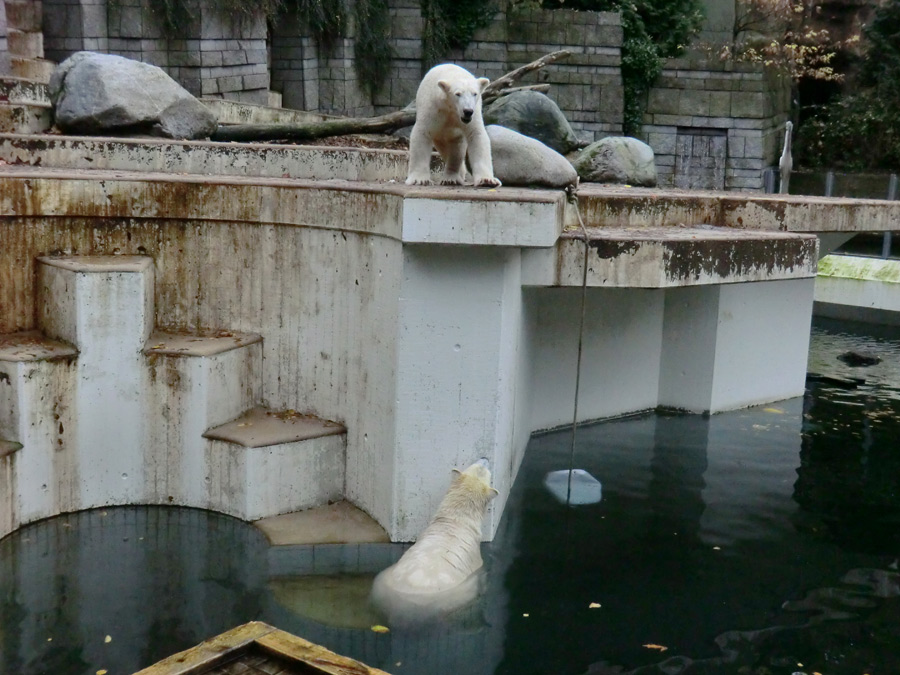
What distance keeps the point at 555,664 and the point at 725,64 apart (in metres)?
17.1

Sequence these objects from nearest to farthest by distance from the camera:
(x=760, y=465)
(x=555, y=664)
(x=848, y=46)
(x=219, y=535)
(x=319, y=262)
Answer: (x=555, y=664), (x=219, y=535), (x=319, y=262), (x=760, y=465), (x=848, y=46)

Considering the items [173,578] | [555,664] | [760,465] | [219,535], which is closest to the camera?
[555,664]

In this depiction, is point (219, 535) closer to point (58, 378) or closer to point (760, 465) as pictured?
point (58, 378)

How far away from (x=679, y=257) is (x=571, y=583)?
2.57 metres

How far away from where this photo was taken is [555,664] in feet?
16.3

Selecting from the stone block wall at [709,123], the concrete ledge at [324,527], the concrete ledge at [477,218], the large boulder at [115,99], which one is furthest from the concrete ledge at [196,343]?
the stone block wall at [709,123]

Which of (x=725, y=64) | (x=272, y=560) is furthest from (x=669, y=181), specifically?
(x=272, y=560)

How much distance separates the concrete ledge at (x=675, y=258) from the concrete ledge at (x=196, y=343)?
205 cm

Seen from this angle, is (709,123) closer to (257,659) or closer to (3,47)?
(3,47)

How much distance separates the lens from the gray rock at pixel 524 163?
746 cm

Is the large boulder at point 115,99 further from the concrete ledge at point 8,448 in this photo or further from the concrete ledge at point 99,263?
the concrete ledge at point 8,448

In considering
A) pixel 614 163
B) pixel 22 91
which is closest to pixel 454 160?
pixel 614 163

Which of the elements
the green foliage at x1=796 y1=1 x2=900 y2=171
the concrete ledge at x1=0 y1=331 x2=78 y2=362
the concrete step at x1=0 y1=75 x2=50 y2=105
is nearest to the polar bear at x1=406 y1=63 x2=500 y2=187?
the concrete ledge at x1=0 y1=331 x2=78 y2=362

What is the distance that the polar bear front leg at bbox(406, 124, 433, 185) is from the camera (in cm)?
674
